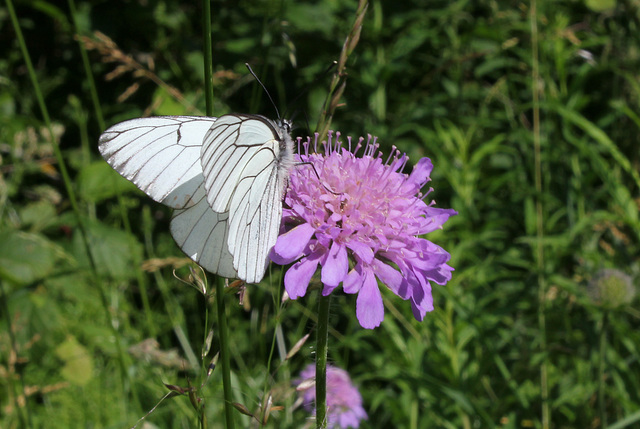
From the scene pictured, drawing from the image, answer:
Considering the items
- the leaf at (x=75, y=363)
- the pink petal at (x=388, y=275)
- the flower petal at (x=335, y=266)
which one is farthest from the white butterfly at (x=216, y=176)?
the leaf at (x=75, y=363)

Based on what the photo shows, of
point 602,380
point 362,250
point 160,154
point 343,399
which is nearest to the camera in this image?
point 362,250

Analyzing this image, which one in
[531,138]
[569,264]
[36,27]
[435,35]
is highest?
[36,27]

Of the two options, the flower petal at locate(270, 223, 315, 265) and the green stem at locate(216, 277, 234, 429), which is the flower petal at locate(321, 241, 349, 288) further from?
the green stem at locate(216, 277, 234, 429)

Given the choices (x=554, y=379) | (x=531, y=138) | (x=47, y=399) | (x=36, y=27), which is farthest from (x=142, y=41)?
(x=554, y=379)

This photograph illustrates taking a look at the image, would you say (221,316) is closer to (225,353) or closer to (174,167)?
(225,353)

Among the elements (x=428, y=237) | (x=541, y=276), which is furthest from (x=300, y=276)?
(x=541, y=276)

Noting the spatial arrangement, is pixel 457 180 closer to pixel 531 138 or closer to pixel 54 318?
pixel 531 138

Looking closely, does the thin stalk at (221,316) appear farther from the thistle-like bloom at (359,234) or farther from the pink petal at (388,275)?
the pink petal at (388,275)
